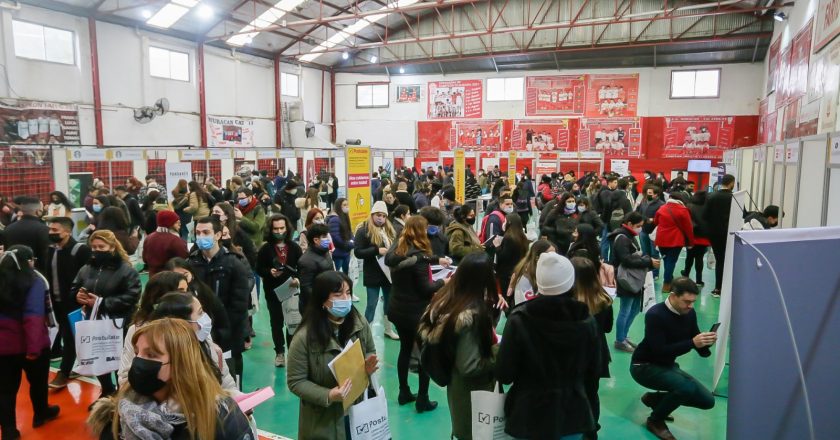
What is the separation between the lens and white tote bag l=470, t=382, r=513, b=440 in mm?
2705

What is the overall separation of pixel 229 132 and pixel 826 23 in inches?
723

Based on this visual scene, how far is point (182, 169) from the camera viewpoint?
11.2 m

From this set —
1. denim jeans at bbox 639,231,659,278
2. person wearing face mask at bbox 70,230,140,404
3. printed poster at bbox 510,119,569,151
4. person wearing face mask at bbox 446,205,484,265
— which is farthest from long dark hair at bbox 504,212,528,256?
printed poster at bbox 510,119,569,151

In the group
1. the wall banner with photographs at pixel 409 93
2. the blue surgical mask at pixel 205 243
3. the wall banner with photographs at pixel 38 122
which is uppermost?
the wall banner with photographs at pixel 409 93

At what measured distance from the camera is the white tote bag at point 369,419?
2.80 metres

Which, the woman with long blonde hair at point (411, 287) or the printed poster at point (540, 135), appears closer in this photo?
the woman with long blonde hair at point (411, 287)

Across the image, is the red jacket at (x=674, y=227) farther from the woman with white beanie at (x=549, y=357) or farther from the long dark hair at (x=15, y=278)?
the long dark hair at (x=15, y=278)

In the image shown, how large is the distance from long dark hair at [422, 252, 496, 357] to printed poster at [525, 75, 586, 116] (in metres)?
21.4

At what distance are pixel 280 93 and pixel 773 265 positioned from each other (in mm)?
23078

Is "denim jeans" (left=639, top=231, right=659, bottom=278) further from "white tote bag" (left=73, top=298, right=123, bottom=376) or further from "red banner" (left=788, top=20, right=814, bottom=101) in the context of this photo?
"white tote bag" (left=73, top=298, right=123, bottom=376)

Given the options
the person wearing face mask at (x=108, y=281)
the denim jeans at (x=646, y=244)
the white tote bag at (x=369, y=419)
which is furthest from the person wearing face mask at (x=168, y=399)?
the denim jeans at (x=646, y=244)

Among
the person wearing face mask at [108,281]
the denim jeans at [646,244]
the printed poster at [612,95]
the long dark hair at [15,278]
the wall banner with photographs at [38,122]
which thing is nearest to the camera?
the long dark hair at [15,278]

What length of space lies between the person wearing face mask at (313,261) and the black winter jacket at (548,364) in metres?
2.35

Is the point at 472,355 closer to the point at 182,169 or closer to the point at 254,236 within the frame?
the point at 254,236
